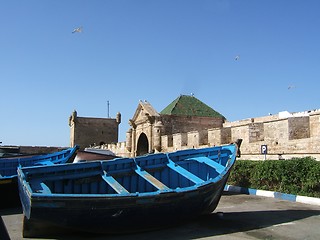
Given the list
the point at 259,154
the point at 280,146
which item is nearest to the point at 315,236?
the point at 280,146

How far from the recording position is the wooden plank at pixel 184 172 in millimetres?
7374

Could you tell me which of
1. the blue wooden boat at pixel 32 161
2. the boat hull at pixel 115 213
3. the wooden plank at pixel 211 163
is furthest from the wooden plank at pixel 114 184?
the blue wooden boat at pixel 32 161

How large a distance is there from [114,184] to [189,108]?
2467 centimetres

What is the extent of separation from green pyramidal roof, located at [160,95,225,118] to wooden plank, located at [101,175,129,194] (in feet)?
73.6

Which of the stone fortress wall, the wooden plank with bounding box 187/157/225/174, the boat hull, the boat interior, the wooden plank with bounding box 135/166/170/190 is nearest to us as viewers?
the boat hull

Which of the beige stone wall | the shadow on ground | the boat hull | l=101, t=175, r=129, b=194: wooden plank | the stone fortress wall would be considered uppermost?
the beige stone wall

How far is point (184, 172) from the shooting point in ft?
25.2

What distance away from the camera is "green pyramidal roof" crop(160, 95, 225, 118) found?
29.8 meters

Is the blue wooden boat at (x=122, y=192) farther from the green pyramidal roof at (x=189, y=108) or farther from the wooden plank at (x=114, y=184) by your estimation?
the green pyramidal roof at (x=189, y=108)

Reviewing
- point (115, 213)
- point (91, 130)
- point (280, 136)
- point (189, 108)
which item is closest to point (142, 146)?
point (189, 108)

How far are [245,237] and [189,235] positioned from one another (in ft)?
3.18

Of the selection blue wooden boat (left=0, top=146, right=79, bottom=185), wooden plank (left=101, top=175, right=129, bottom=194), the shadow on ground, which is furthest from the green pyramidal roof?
wooden plank (left=101, top=175, right=129, bottom=194)

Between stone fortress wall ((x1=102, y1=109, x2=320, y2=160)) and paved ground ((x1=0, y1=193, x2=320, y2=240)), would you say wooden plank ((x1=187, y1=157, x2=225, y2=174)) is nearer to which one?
paved ground ((x1=0, y1=193, x2=320, y2=240))

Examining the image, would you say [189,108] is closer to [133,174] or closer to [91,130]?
[133,174]
